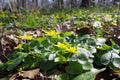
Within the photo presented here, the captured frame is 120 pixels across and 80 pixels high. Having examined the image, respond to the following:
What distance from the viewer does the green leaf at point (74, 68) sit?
2.02m

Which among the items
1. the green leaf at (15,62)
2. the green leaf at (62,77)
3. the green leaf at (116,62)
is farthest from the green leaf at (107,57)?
the green leaf at (15,62)

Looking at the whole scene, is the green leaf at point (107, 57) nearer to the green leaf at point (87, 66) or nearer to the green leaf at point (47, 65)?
the green leaf at point (87, 66)

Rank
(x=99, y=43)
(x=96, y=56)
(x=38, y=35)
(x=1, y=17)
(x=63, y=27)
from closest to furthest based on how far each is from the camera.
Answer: (x=96, y=56) < (x=99, y=43) < (x=38, y=35) < (x=63, y=27) < (x=1, y=17)

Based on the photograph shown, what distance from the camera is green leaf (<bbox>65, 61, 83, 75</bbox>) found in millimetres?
2016

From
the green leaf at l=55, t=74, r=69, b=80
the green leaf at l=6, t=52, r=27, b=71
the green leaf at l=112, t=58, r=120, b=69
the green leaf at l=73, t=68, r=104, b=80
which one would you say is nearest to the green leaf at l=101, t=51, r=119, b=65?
the green leaf at l=112, t=58, r=120, b=69

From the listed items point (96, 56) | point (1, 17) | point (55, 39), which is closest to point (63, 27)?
point (55, 39)

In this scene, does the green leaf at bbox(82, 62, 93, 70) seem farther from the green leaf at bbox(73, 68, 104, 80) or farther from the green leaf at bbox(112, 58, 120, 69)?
the green leaf at bbox(112, 58, 120, 69)

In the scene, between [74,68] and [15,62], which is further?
[15,62]

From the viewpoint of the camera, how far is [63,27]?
3664 mm

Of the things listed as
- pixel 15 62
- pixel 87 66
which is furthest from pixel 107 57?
pixel 15 62

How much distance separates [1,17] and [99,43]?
5.71m

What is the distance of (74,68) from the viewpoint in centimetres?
202

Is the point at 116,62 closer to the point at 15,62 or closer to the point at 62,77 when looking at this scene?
the point at 62,77

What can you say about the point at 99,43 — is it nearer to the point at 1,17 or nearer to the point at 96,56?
the point at 96,56
